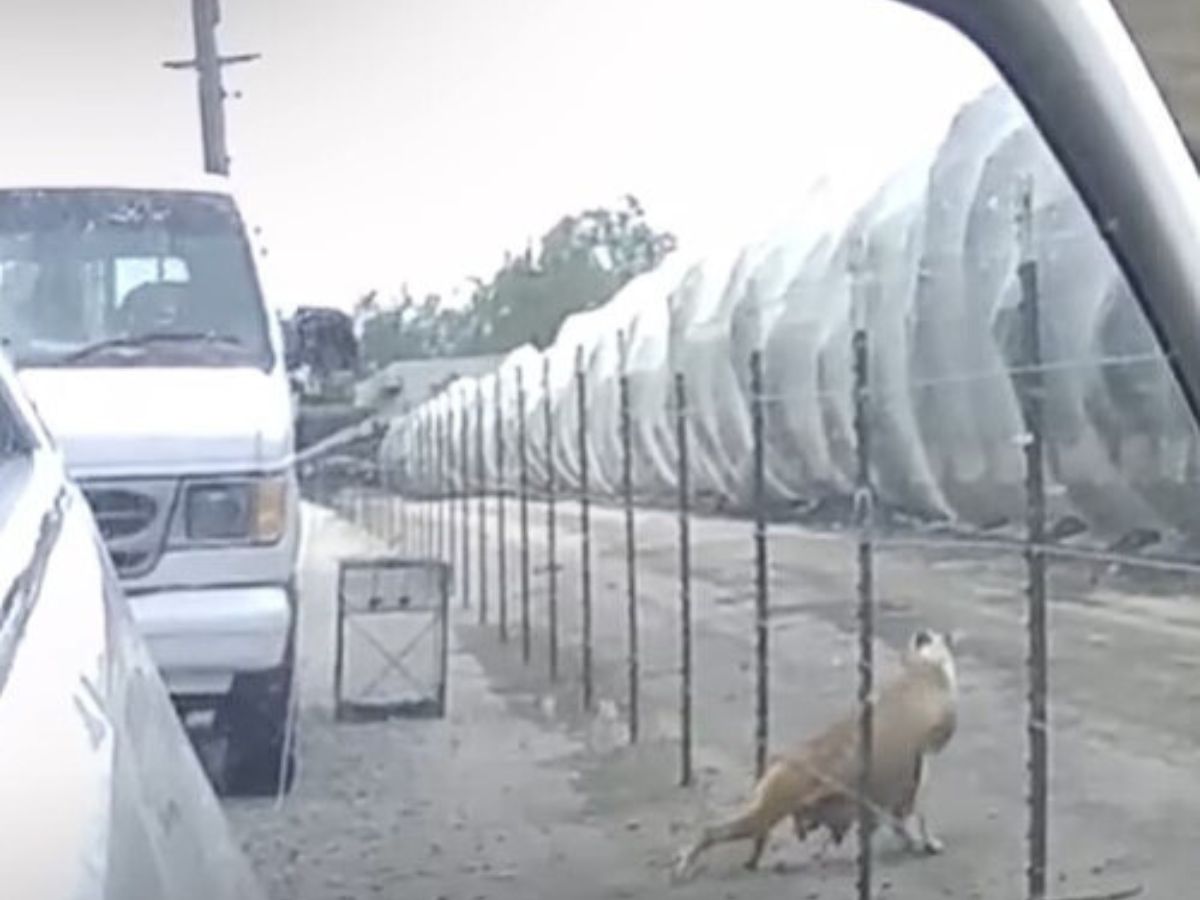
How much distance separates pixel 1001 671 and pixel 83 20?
2129mm

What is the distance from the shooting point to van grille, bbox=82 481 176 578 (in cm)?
170

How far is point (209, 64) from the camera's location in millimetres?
1709

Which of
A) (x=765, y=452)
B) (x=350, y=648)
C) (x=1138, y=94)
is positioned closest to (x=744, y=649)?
(x=765, y=452)

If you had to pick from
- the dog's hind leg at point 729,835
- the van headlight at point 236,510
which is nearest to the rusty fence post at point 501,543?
the dog's hind leg at point 729,835

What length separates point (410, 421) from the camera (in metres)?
1.96

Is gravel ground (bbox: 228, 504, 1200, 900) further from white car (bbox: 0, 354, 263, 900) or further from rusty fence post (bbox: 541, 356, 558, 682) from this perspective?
white car (bbox: 0, 354, 263, 900)

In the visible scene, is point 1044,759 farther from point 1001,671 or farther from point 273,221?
point 273,221

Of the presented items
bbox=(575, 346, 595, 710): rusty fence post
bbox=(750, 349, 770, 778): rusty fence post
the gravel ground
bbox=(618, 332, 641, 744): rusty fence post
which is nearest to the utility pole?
the gravel ground

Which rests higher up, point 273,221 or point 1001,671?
point 273,221

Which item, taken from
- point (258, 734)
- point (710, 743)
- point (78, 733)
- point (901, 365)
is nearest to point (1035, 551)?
point (901, 365)

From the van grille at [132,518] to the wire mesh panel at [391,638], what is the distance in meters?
0.23

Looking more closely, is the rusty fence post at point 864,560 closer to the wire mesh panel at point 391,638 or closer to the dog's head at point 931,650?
the dog's head at point 931,650

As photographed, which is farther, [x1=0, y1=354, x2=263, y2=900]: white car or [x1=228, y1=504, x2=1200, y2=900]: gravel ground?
[x1=228, y1=504, x2=1200, y2=900]: gravel ground

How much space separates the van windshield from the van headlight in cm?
8
